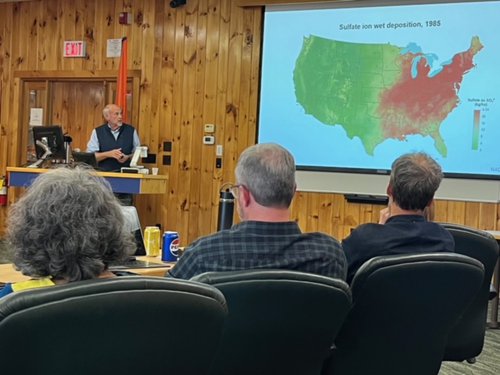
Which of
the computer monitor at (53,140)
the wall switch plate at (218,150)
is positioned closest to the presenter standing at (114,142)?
the computer monitor at (53,140)

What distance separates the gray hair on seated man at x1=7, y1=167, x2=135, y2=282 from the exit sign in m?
6.10

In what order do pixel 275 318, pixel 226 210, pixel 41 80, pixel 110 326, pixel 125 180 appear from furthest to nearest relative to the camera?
pixel 41 80 → pixel 125 180 → pixel 226 210 → pixel 275 318 → pixel 110 326

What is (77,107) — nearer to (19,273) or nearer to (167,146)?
(167,146)

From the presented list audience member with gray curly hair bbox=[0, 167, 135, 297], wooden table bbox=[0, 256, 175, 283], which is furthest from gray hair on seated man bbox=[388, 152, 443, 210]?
audience member with gray curly hair bbox=[0, 167, 135, 297]

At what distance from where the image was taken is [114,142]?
6.41 meters

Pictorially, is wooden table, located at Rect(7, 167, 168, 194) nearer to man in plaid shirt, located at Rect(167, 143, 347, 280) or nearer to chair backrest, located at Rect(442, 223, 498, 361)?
chair backrest, located at Rect(442, 223, 498, 361)

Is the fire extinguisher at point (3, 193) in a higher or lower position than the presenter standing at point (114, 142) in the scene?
lower

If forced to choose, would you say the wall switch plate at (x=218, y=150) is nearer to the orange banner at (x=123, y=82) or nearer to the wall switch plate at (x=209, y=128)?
the wall switch plate at (x=209, y=128)

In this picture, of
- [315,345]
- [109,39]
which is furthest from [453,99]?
[315,345]

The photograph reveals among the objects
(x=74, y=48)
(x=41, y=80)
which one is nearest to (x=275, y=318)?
(x=74, y=48)

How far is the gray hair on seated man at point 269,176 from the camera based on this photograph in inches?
68.9

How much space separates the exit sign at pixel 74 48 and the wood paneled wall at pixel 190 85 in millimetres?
57

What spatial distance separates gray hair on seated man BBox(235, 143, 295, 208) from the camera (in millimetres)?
→ 1749

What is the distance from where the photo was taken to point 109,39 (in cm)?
690
